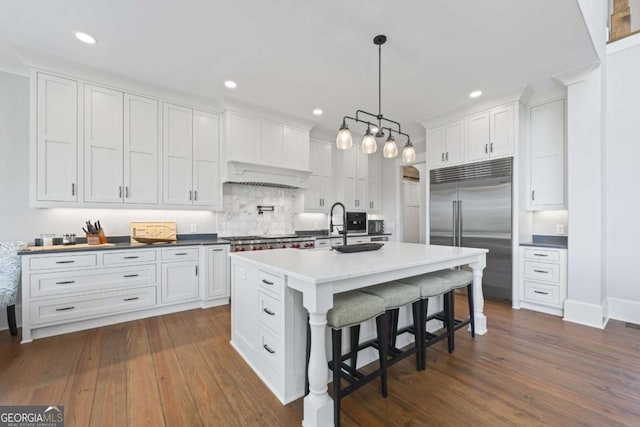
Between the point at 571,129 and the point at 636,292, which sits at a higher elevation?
the point at 571,129

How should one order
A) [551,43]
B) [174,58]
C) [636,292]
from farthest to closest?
[636,292], [174,58], [551,43]

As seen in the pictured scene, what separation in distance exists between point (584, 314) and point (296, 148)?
4339 mm

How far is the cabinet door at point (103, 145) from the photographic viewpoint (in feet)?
10.2

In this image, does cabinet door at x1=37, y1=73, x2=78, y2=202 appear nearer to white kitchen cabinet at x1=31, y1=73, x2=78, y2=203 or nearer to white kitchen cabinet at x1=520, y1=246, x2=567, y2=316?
white kitchen cabinet at x1=31, y1=73, x2=78, y2=203

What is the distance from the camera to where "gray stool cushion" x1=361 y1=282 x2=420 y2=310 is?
6.38 feet

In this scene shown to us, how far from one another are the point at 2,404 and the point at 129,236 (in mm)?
2086

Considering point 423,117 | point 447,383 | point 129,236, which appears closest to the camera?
point 447,383

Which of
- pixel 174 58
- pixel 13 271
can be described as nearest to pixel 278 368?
pixel 13 271

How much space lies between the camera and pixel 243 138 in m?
4.05

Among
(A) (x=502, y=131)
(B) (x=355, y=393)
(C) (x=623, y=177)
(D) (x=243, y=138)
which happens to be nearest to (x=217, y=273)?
(D) (x=243, y=138)

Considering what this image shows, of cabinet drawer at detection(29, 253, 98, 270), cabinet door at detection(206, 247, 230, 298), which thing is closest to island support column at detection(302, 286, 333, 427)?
cabinet door at detection(206, 247, 230, 298)

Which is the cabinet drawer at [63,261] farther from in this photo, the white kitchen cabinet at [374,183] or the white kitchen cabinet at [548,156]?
the white kitchen cabinet at [548,156]

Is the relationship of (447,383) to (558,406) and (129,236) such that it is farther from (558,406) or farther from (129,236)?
(129,236)

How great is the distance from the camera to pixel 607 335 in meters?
2.80
